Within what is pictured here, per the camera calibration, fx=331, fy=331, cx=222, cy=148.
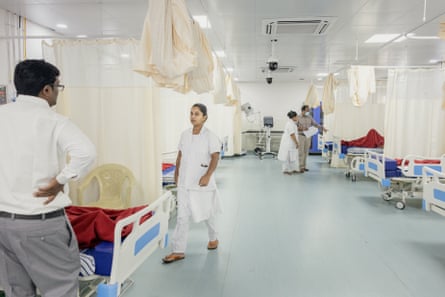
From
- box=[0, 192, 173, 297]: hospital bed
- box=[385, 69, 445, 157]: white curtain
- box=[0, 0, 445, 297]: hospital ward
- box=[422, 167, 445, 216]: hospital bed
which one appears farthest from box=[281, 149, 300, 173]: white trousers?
box=[0, 192, 173, 297]: hospital bed

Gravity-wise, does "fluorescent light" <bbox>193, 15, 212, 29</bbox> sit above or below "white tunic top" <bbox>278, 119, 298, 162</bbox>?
above

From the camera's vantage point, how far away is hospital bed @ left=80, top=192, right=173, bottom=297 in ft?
6.04

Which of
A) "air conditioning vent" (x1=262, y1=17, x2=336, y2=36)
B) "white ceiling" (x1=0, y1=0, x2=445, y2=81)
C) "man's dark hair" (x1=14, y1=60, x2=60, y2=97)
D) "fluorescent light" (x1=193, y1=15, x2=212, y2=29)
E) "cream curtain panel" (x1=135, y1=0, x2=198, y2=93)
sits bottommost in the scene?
"man's dark hair" (x1=14, y1=60, x2=60, y2=97)

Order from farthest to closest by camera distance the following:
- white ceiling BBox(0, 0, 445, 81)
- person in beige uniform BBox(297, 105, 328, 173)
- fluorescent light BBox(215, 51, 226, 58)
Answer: person in beige uniform BBox(297, 105, 328, 173) < fluorescent light BBox(215, 51, 226, 58) < white ceiling BBox(0, 0, 445, 81)

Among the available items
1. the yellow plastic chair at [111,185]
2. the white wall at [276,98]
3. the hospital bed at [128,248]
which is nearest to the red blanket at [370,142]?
the white wall at [276,98]

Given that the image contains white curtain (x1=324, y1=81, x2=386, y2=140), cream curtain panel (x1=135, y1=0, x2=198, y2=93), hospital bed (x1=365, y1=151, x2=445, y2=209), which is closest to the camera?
cream curtain panel (x1=135, y1=0, x2=198, y2=93)

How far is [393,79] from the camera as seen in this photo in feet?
18.2

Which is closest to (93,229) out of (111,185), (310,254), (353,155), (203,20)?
(111,185)

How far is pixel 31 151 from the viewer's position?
1.44m

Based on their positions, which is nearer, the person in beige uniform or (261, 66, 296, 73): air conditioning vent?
the person in beige uniform

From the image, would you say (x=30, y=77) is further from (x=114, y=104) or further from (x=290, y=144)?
(x=290, y=144)

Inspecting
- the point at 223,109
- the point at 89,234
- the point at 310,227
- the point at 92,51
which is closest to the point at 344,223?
the point at 310,227

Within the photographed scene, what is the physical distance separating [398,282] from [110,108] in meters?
2.99

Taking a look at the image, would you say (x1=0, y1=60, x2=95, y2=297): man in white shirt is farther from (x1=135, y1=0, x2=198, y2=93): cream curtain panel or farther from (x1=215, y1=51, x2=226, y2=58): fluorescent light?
(x1=215, y1=51, x2=226, y2=58): fluorescent light
